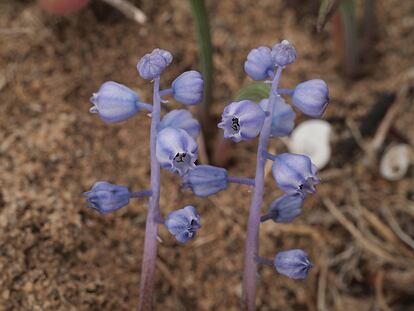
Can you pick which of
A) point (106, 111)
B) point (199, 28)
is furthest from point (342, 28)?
point (106, 111)

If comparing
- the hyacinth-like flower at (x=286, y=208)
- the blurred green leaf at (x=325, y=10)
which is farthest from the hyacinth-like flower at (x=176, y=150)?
the blurred green leaf at (x=325, y=10)

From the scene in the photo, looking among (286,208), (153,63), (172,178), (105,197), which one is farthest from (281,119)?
(172,178)

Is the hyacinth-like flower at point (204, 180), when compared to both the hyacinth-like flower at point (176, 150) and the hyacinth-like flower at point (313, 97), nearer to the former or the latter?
the hyacinth-like flower at point (176, 150)

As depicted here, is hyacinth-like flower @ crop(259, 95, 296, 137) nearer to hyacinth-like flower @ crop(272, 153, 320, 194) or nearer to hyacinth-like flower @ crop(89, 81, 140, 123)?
hyacinth-like flower @ crop(272, 153, 320, 194)

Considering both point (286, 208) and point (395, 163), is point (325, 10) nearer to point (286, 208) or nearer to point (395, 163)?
point (286, 208)

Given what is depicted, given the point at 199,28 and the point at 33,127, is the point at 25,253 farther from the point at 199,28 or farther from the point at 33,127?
the point at 199,28
